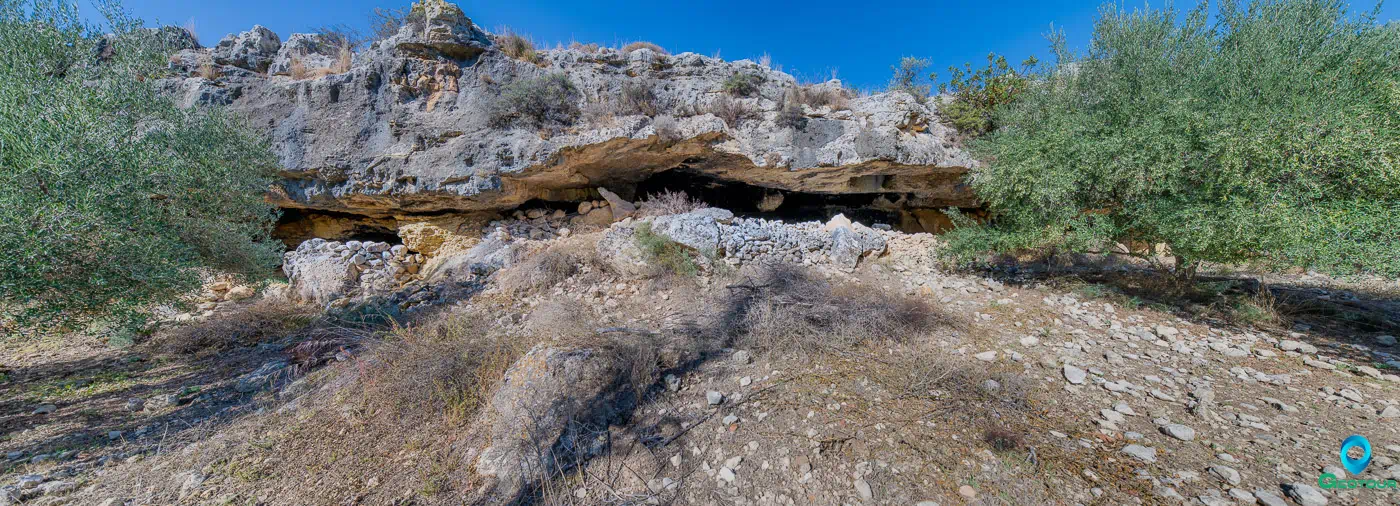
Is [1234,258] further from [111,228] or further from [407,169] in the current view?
[407,169]

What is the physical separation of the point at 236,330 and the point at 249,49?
6256 mm

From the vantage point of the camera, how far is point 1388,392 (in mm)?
3027

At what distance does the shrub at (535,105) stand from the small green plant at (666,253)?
282cm

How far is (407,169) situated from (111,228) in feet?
13.7

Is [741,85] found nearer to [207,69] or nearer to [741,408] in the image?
[741,408]

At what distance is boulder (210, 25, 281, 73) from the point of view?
8070mm

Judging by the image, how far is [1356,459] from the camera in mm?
2227

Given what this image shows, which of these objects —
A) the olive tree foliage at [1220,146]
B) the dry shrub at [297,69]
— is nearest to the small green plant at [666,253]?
the olive tree foliage at [1220,146]

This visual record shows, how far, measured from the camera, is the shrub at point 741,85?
830 centimetres

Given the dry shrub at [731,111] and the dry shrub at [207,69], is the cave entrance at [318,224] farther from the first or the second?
the dry shrub at [731,111]

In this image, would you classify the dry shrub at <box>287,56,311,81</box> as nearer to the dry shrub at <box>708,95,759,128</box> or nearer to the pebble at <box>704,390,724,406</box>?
the dry shrub at <box>708,95,759,128</box>

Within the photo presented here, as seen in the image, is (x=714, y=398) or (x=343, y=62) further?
(x=343, y=62)

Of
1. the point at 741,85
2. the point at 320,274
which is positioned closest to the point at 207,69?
the point at 320,274

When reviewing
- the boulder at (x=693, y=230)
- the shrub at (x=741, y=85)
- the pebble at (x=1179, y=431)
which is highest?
the shrub at (x=741, y=85)
